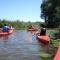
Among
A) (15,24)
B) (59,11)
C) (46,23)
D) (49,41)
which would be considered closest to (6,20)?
(15,24)

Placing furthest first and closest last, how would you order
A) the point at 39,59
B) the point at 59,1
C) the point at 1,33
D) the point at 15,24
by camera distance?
the point at 15,24, the point at 59,1, the point at 1,33, the point at 39,59

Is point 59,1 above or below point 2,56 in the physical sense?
above

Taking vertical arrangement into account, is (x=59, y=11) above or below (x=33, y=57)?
above

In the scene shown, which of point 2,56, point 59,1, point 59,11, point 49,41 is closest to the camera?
point 2,56

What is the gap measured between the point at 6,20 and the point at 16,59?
156 feet

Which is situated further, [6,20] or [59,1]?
[6,20]

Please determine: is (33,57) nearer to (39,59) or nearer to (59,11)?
(39,59)

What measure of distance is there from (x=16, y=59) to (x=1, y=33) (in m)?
21.0

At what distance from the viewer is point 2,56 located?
53.9ft

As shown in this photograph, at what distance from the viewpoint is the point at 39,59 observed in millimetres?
15133

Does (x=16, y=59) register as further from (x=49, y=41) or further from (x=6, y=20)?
(x=6, y=20)

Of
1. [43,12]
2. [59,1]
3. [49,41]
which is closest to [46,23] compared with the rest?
[43,12]

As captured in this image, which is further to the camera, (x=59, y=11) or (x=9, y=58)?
(x=59, y=11)

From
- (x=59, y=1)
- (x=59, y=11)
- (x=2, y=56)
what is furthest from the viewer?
(x=59, y=1)
